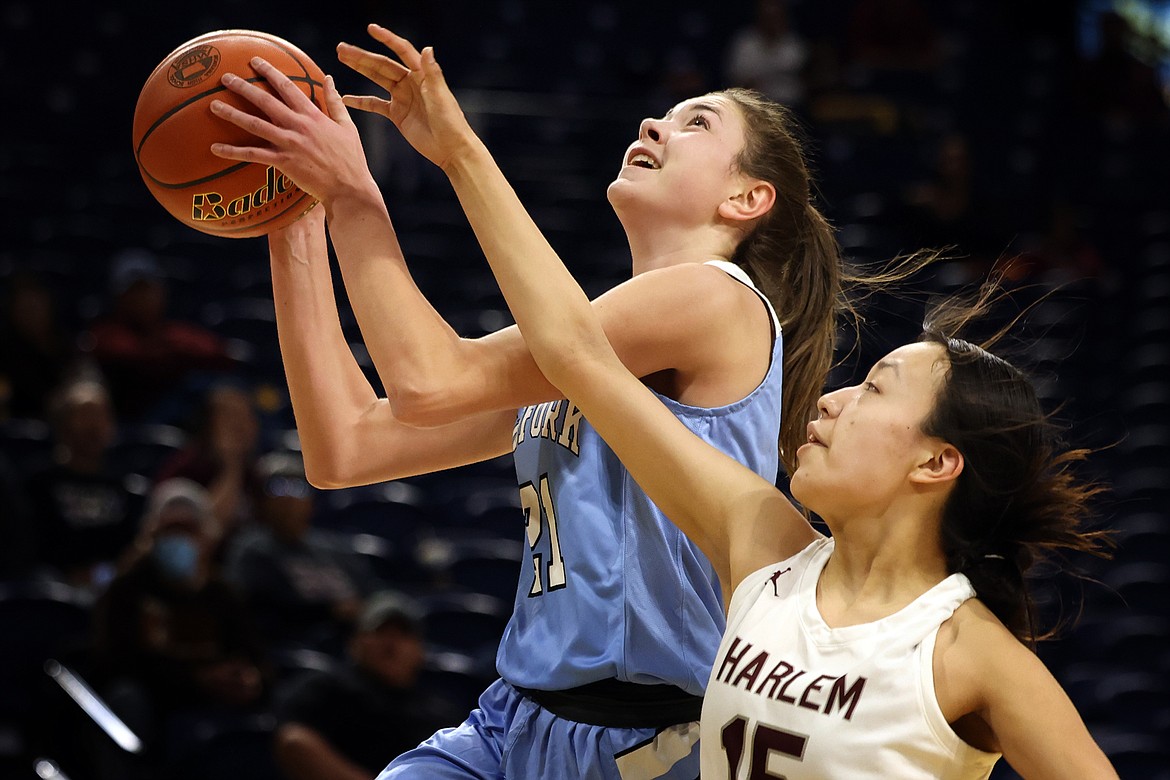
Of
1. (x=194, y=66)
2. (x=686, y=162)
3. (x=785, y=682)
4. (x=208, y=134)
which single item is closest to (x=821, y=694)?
(x=785, y=682)

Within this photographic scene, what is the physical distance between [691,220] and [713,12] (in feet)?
35.2

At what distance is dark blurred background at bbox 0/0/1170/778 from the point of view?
634cm

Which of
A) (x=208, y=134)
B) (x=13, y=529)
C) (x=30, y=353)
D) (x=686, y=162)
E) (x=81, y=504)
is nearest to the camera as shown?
(x=208, y=134)

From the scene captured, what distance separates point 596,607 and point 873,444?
0.52 m

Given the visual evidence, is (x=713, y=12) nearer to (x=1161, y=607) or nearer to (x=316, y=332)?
(x=1161, y=607)

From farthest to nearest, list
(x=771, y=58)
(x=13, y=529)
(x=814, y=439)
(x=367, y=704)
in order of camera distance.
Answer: (x=771, y=58) → (x=13, y=529) → (x=367, y=704) → (x=814, y=439)

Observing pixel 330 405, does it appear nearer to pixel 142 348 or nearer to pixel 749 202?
pixel 749 202

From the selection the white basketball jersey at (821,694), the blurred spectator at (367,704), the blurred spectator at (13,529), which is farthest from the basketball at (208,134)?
the blurred spectator at (13,529)

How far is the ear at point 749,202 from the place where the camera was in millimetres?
2561

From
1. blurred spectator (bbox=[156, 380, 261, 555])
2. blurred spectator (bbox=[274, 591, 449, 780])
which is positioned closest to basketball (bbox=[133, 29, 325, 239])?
blurred spectator (bbox=[274, 591, 449, 780])

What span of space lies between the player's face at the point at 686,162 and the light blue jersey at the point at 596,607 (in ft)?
0.53

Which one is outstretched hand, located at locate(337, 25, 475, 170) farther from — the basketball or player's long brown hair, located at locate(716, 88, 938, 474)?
player's long brown hair, located at locate(716, 88, 938, 474)

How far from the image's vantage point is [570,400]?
2.27 meters

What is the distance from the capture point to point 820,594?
6.89ft
